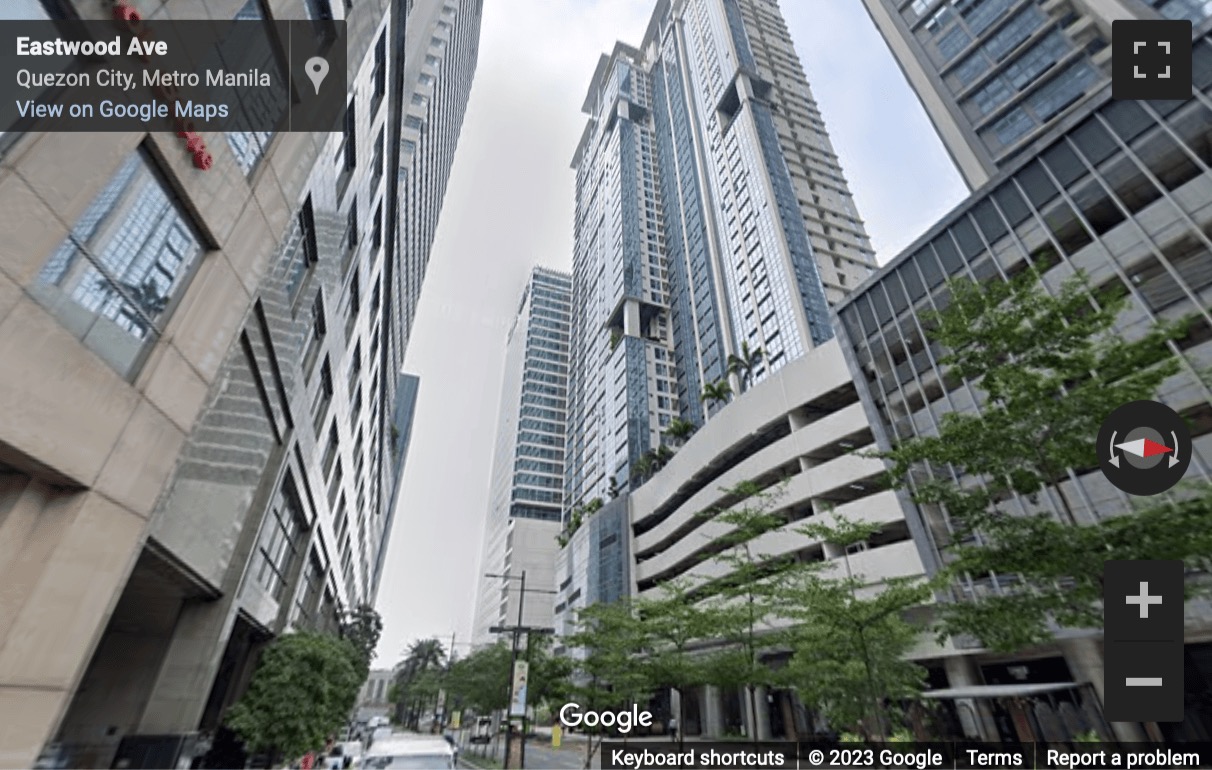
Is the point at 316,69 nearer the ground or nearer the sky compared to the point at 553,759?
nearer the sky

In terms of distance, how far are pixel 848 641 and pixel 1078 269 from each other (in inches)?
482

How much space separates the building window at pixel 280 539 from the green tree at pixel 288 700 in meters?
2.30

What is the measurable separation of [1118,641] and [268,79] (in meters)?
16.2

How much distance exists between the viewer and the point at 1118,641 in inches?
251

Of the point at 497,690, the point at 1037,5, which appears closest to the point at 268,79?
the point at 497,690

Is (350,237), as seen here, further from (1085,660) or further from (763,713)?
(763,713)

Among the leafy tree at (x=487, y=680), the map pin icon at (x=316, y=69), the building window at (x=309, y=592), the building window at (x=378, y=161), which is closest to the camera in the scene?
the map pin icon at (x=316, y=69)

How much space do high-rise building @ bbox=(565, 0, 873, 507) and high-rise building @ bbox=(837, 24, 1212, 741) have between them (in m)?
24.3

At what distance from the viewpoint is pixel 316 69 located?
1222cm

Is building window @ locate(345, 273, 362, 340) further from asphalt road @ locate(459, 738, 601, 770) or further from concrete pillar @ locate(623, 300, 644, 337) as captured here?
concrete pillar @ locate(623, 300, 644, 337)

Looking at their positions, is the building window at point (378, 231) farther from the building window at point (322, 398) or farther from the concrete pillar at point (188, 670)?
the concrete pillar at point (188, 670)

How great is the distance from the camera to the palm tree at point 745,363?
55500 millimetres

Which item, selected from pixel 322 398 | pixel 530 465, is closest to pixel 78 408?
pixel 322 398

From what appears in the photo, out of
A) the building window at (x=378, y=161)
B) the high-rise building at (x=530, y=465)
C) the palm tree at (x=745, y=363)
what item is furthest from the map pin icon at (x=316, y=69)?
the high-rise building at (x=530, y=465)
